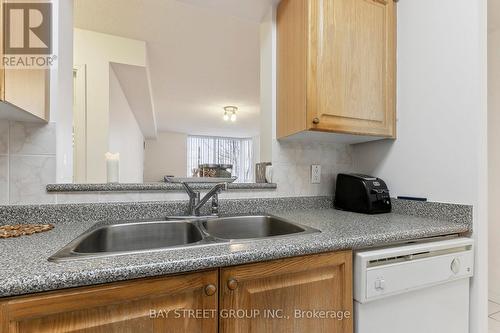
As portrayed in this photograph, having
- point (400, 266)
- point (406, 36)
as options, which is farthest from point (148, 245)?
point (406, 36)

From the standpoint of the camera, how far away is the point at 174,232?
3.79 feet

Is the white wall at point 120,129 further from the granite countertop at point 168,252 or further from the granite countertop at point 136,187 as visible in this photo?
the granite countertop at point 168,252

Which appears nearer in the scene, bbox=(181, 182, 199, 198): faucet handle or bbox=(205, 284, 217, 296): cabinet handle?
bbox=(205, 284, 217, 296): cabinet handle

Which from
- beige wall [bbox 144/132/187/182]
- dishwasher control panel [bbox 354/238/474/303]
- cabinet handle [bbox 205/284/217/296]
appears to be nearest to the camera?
cabinet handle [bbox 205/284/217/296]

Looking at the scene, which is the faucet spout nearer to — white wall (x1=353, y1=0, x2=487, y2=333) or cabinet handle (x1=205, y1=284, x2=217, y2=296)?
cabinet handle (x1=205, y1=284, x2=217, y2=296)

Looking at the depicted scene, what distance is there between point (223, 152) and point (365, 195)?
22.3 ft

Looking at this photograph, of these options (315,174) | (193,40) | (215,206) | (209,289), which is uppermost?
(193,40)

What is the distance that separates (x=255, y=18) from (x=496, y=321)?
271 cm

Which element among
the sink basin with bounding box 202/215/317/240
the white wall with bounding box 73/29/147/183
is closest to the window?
the white wall with bounding box 73/29/147/183

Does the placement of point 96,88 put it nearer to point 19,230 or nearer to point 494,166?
point 19,230

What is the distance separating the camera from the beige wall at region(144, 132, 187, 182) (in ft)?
22.9

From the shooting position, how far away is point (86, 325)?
0.58 metres

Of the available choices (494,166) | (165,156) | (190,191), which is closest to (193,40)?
(190,191)

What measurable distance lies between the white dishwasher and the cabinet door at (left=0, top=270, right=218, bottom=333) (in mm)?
517
